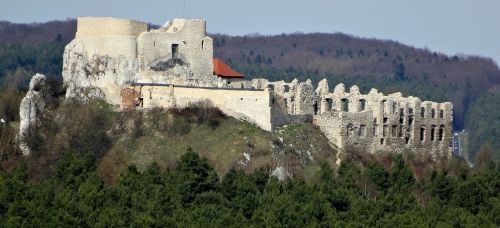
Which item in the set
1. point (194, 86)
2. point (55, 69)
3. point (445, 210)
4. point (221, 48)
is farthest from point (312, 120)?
point (221, 48)

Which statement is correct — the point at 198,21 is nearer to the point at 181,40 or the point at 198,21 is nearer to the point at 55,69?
the point at 181,40

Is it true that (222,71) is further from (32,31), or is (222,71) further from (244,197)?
(32,31)

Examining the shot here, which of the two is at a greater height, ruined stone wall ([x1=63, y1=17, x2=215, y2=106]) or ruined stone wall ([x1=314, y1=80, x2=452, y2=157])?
ruined stone wall ([x1=63, y1=17, x2=215, y2=106])

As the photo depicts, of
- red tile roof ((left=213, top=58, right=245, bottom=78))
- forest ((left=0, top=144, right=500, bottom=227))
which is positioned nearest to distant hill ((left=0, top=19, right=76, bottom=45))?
red tile roof ((left=213, top=58, right=245, bottom=78))

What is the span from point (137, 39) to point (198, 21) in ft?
8.51

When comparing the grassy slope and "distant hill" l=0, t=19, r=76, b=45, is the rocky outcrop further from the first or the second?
"distant hill" l=0, t=19, r=76, b=45

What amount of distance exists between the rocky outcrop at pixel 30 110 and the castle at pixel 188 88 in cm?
113

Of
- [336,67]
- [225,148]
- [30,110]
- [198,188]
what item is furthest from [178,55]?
[336,67]

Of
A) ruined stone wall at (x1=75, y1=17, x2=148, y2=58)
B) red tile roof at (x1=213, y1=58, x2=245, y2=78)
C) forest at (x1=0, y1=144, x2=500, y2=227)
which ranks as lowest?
forest at (x1=0, y1=144, x2=500, y2=227)

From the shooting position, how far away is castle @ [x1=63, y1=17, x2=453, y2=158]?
78062 mm

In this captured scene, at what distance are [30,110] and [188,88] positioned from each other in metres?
6.39

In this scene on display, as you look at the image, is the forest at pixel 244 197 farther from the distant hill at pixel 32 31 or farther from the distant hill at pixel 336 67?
the distant hill at pixel 32 31

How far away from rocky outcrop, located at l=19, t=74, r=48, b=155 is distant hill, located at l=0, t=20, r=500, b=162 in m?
53.3

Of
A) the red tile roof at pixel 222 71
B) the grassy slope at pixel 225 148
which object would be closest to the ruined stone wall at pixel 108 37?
the grassy slope at pixel 225 148
